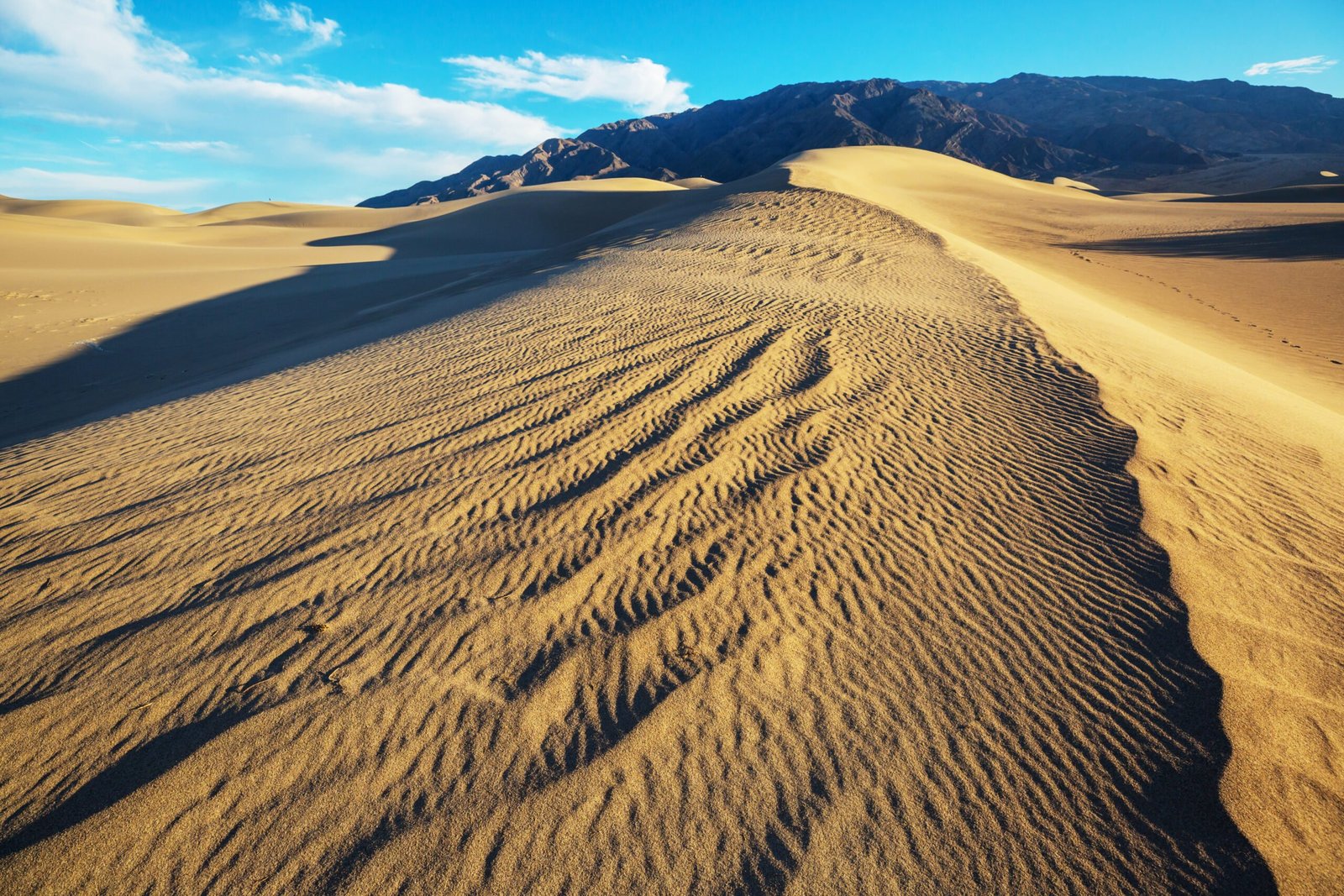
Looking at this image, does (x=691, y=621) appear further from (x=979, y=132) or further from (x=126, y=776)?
(x=979, y=132)

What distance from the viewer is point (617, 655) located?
12.6 feet

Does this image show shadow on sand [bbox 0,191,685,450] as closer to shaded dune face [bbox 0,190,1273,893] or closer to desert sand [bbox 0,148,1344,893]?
desert sand [bbox 0,148,1344,893]

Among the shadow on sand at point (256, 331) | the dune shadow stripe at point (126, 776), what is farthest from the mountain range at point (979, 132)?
the dune shadow stripe at point (126, 776)

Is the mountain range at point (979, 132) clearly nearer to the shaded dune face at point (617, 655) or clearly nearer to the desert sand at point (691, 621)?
the desert sand at point (691, 621)

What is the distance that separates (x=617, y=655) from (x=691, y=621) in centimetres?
55

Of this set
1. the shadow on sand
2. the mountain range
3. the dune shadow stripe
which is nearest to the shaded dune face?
the dune shadow stripe

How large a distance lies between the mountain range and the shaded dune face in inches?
3784

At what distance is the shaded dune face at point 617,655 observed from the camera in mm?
2809

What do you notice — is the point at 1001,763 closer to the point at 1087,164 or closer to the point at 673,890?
the point at 673,890

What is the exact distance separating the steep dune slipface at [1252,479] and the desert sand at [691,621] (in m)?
0.03

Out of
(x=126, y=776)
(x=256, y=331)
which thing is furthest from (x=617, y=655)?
(x=256, y=331)

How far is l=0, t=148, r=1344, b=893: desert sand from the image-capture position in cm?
283

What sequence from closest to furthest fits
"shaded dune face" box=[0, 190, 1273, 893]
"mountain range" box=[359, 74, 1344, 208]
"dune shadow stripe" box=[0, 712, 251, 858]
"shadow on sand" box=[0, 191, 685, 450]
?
1. "shaded dune face" box=[0, 190, 1273, 893]
2. "dune shadow stripe" box=[0, 712, 251, 858]
3. "shadow on sand" box=[0, 191, 685, 450]
4. "mountain range" box=[359, 74, 1344, 208]

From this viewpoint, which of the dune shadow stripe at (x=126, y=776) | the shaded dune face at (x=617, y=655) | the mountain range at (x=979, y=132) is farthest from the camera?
the mountain range at (x=979, y=132)
